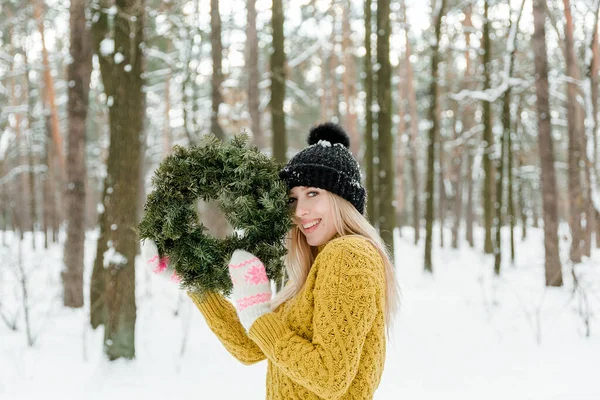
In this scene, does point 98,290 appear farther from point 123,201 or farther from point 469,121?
point 469,121

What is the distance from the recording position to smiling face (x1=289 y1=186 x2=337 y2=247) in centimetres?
177

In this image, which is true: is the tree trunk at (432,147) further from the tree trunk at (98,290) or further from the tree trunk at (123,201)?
the tree trunk at (123,201)

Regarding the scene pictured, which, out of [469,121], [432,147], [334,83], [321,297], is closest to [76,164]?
[321,297]

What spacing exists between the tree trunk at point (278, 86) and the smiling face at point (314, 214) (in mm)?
6261

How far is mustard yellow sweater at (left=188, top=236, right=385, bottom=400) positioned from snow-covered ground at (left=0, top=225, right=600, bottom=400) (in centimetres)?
284

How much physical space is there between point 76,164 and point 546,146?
8.80 m

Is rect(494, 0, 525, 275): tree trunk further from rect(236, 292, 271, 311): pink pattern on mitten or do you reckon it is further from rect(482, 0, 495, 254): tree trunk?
rect(236, 292, 271, 311): pink pattern on mitten

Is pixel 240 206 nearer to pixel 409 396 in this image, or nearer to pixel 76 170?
pixel 409 396

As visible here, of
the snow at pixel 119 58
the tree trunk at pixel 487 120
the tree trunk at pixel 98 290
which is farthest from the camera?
the tree trunk at pixel 487 120

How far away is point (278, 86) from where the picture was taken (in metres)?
8.46

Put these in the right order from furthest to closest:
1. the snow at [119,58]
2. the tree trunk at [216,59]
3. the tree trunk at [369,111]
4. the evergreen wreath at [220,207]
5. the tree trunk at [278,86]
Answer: the tree trunk at [369,111]
the tree trunk at [216,59]
the tree trunk at [278,86]
the snow at [119,58]
the evergreen wreath at [220,207]

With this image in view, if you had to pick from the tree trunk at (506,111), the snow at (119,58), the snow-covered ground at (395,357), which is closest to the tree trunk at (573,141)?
the tree trunk at (506,111)

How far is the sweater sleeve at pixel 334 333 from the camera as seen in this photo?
142 centimetres

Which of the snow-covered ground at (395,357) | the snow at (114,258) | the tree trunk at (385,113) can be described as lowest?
the snow-covered ground at (395,357)
